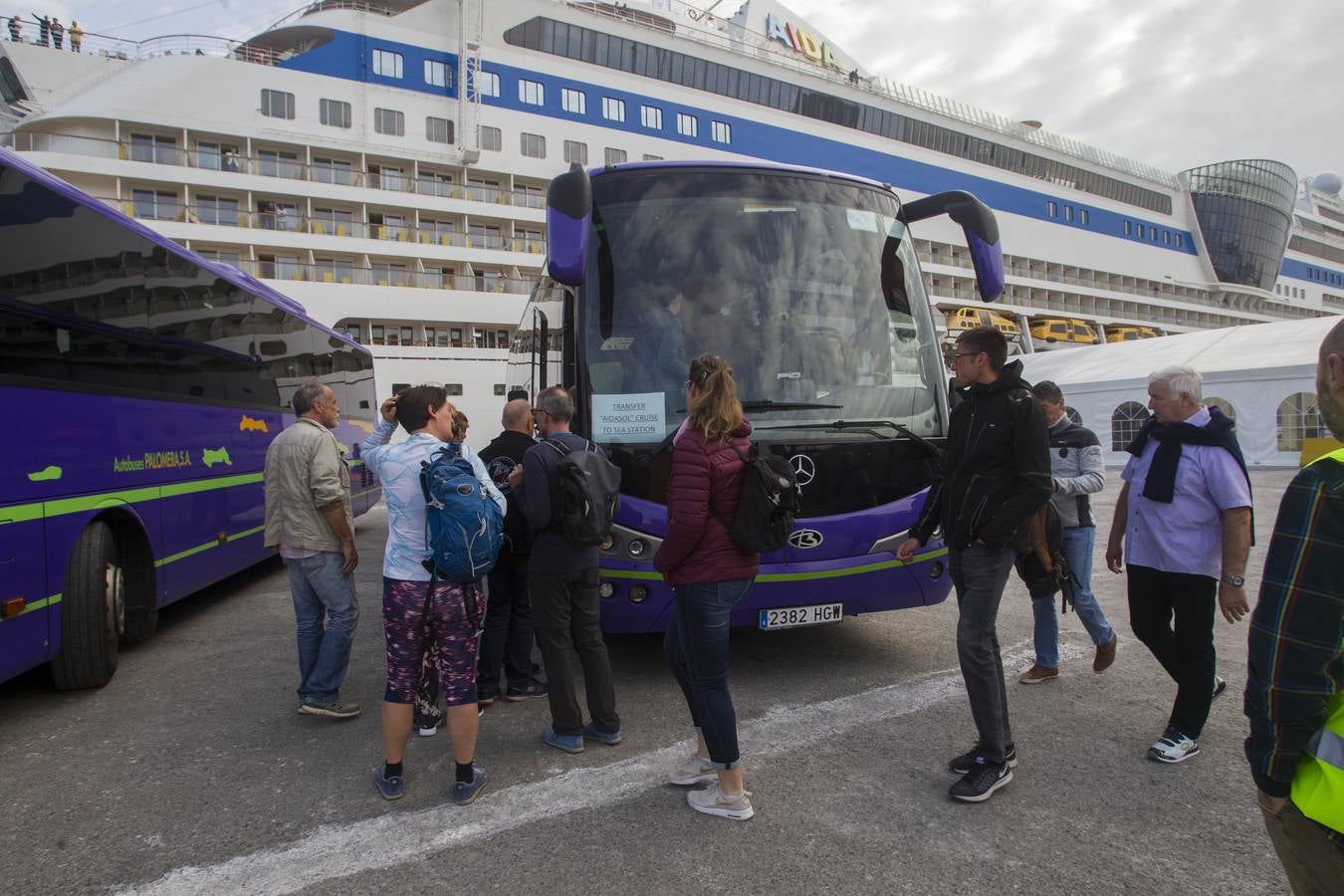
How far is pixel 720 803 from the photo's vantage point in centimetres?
303

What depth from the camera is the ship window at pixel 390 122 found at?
31.2 metres

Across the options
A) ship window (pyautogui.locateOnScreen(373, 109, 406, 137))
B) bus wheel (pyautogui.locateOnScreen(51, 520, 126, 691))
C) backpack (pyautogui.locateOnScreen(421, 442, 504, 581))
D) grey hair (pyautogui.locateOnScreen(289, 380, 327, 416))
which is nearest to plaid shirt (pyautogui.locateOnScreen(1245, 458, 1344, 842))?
backpack (pyautogui.locateOnScreen(421, 442, 504, 581))

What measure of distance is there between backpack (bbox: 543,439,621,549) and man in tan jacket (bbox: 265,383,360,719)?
1.34 m

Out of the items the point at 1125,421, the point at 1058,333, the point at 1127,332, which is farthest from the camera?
the point at 1127,332

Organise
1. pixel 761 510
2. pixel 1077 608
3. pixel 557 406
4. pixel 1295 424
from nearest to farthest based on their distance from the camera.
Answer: pixel 761 510, pixel 557 406, pixel 1077 608, pixel 1295 424

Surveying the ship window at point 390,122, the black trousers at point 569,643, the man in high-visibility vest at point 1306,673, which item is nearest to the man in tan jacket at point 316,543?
the black trousers at point 569,643

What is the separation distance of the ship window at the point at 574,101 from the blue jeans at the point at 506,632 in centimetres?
3414

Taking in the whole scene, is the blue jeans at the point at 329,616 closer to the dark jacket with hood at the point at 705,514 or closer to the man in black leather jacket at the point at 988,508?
the dark jacket with hood at the point at 705,514

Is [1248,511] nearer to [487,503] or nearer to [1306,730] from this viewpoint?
[1306,730]

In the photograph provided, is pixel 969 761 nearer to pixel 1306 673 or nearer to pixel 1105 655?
pixel 1105 655

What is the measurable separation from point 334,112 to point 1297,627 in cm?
3506

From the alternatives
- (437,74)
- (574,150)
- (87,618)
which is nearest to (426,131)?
(437,74)

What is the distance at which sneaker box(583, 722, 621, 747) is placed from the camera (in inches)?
148

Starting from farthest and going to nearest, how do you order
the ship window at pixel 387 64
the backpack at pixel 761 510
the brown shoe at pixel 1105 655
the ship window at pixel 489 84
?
the ship window at pixel 489 84 < the ship window at pixel 387 64 < the brown shoe at pixel 1105 655 < the backpack at pixel 761 510
